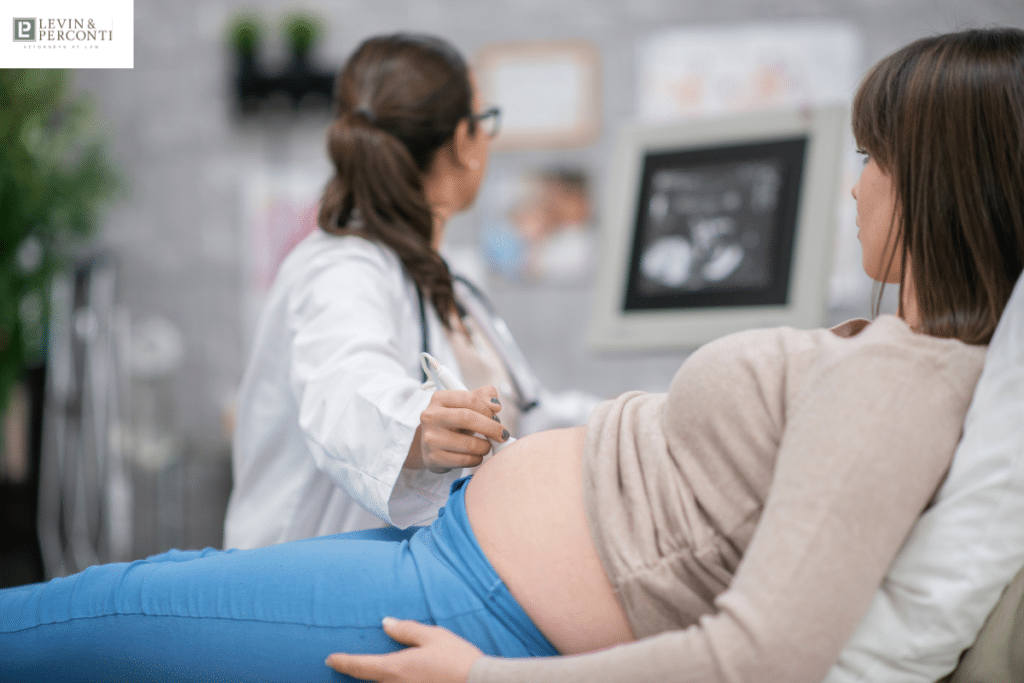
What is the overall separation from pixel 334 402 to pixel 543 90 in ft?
5.39

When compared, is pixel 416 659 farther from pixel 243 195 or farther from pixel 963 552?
pixel 243 195

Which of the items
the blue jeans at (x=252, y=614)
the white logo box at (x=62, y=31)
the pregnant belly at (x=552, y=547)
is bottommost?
the blue jeans at (x=252, y=614)

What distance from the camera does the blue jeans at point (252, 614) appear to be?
2.15ft

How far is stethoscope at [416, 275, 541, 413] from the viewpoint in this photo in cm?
112

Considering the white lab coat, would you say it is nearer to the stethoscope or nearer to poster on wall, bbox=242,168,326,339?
the stethoscope

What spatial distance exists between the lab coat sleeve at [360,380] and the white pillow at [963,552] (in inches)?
18.2

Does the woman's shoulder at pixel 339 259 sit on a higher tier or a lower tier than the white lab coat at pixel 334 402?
higher

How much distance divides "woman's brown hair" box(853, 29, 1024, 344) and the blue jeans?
45 cm

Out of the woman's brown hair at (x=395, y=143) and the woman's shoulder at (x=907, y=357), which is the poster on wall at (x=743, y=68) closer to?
the woman's brown hair at (x=395, y=143)

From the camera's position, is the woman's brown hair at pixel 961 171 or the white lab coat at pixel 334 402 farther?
the white lab coat at pixel 334 402

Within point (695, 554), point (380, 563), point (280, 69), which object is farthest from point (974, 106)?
point (280, 69)

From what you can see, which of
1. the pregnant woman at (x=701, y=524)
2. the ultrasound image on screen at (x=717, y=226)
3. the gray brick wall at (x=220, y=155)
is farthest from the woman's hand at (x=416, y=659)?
the gray brick wall at (x=220, y=155)

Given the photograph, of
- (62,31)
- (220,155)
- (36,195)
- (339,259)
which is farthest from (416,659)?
(220,155)

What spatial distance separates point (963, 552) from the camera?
0.57 m
